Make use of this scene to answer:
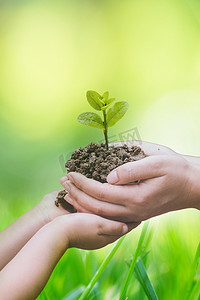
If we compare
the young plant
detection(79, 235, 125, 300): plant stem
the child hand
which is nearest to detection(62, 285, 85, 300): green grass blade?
detection(79, 235, 125, 300): plant stem

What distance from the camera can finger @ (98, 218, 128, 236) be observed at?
0.81 metres

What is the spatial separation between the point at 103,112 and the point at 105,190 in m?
0.19

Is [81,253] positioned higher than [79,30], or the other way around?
[79,30]

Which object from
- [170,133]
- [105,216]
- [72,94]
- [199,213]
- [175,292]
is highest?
[72,94]

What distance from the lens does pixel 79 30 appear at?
0.93 meters

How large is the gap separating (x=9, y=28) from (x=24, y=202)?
45cm

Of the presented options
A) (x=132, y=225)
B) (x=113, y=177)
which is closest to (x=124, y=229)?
(x=132, y=225)

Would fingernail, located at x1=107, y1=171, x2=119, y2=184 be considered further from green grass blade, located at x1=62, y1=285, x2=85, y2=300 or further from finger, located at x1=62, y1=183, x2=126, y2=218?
green grass blade, located at x1=62, y1=285, x2=85, y2=300

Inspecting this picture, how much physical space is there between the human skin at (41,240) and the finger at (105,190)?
2.0 inches

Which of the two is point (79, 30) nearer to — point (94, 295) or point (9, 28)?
point (9, 28)

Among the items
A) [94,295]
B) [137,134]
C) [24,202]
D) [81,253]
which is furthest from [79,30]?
[94,295]

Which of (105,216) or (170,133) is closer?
(105,216)

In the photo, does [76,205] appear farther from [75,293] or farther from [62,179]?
[75,293]

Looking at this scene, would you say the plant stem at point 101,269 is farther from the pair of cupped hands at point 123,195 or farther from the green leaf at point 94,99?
the green leaf at point 94,99
